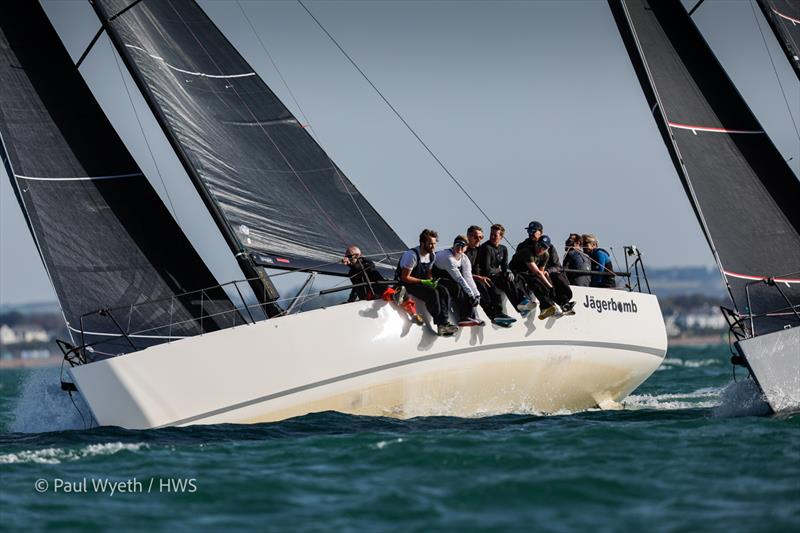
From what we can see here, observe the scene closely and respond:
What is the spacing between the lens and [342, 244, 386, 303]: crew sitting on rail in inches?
506

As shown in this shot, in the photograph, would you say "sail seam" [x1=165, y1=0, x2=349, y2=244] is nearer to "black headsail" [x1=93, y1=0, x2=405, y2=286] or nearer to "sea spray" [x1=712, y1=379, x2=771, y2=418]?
"black headsail" [x1=93, y1=0, x2=405, y2=286]

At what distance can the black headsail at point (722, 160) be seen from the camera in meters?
13.0

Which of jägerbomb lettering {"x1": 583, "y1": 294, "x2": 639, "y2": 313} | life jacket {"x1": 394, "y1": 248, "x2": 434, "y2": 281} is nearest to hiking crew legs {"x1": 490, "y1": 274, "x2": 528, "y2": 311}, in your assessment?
life jacket {"x1": 394, "y1": 248, "x2": 434, "y2": 281}

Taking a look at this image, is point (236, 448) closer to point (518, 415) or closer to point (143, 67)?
point (518, 415)

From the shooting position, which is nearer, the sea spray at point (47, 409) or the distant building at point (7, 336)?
the sea spray at point (47, 409)

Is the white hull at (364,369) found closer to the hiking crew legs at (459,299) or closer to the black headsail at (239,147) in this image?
the hiking crew legs at (459,299)

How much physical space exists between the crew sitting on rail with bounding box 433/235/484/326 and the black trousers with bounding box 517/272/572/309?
70 cm

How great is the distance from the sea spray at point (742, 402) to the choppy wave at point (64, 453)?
5.38 m

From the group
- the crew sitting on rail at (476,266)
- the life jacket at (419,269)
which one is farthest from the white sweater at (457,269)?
the crew sitting on rail at (476,266)

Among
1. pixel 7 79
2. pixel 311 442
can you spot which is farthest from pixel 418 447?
pixel 7 79

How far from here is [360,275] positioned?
1318 centimetres

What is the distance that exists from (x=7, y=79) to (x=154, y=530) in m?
7.24

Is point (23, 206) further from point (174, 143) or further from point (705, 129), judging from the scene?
point (705, 129)

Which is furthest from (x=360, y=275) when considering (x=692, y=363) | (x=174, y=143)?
(x=692, y=363)
